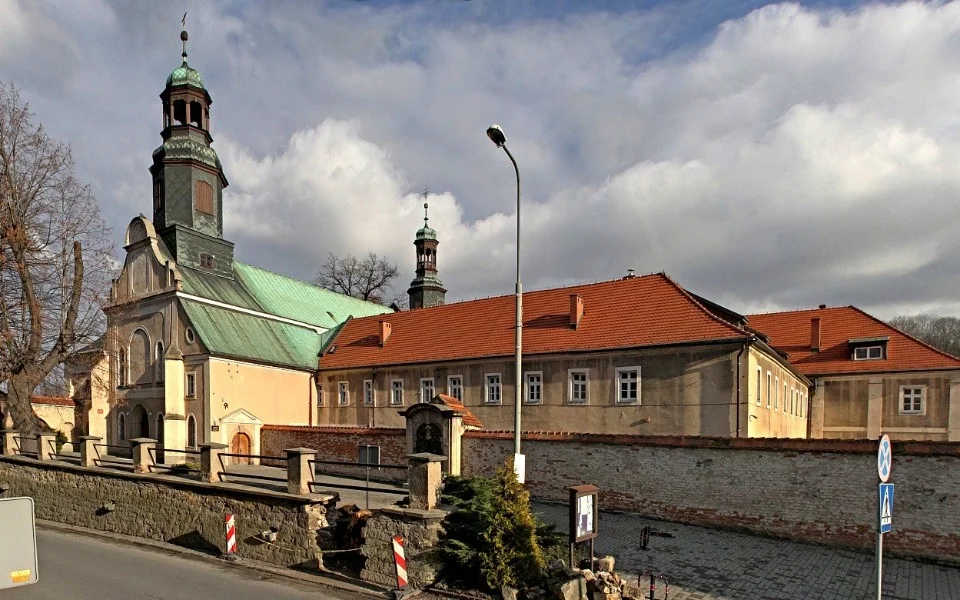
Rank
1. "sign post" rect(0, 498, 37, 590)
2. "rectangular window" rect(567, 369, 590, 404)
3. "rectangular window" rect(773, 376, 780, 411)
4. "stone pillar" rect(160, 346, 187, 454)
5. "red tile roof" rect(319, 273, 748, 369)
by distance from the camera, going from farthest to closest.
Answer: "stone pillar" rect(160, 346, 187, 454), "rectangular window" rect(773, 376, 780, 411), "rectangular window" rect(567, 369, 590, 404), "red tile roof" rect(319, 273, 748, 369), "sign post" rect(0, 498, 37, 590)

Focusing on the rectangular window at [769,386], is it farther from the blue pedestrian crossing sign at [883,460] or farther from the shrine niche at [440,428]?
the blue pedestrian crossing sign at [883,460]

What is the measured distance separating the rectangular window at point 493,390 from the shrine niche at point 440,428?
491 centimetres

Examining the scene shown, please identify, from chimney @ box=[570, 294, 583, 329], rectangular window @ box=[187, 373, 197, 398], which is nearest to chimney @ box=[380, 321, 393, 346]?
rectangular window @ box=[187, 373, 197, 398]

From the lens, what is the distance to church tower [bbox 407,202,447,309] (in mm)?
Answer: 39656

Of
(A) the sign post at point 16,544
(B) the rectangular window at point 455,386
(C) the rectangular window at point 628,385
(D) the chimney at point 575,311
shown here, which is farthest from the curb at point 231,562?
(D) the chimney at point 575,311

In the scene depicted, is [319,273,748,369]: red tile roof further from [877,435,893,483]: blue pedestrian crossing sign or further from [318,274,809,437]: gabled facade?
[877,435,893,483]: blue pedestrian crossing sign

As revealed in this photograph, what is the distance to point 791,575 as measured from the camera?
10039 mm

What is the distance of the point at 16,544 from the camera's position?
4.36 meters

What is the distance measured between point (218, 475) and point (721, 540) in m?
11.9

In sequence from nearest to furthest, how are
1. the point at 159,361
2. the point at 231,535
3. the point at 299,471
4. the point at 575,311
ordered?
the point at 299,471, the point at 231,535, the point at 575,311, the point at 159,361

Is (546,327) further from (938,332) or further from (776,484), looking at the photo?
(938,332)

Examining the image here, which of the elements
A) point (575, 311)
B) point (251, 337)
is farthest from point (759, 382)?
point (251, 337)

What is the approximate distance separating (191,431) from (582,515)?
21459 millimetres

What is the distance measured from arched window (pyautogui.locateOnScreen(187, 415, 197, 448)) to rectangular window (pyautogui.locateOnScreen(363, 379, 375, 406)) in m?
7.53
